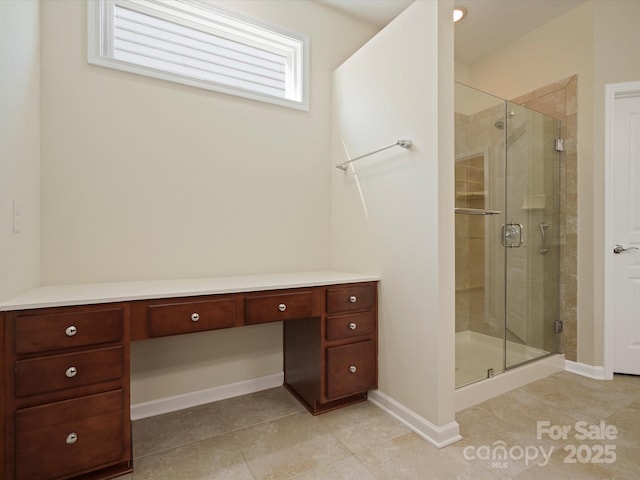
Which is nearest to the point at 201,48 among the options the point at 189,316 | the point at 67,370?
the point at 189,316

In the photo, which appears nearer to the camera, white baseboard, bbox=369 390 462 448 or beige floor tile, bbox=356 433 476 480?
beige floor tile, bbox=356 433 476 480

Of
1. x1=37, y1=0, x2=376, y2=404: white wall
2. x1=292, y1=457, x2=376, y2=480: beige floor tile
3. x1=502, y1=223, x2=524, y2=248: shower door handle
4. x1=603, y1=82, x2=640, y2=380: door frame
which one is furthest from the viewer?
x1=502, y1=223, x2=524, y2=248: shower door handle

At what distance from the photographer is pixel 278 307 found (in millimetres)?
1771

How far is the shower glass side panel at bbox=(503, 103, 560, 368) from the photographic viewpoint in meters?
2.64

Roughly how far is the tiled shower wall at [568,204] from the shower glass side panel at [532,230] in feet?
0.14

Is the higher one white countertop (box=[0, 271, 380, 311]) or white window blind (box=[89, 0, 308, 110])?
white window blind (box=[89, 0, 308, 110])

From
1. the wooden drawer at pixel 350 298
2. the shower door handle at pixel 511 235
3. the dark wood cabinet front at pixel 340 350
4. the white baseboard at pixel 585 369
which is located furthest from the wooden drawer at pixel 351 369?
the white baseboard at pixel 585 369

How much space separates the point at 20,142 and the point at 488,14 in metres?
3.40

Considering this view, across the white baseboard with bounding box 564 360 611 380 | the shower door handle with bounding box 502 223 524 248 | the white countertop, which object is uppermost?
the shower door handle with bounding box 502 223 524 248

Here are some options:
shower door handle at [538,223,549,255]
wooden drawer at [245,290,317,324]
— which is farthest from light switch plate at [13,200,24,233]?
shower door handle at [538,223,549,255]

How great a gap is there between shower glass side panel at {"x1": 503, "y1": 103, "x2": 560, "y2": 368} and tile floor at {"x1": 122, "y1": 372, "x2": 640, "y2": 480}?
631 mm

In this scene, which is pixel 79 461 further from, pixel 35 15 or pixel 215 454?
pixel 35 15

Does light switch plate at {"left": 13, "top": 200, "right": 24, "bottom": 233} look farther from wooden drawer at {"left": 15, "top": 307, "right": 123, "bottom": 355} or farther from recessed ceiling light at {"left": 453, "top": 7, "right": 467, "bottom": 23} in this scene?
recessed ceiling light at {"left": 453, "top": 7, "right": 467, "bottom": 23}

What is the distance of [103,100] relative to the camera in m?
1.85
